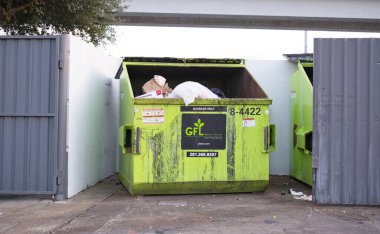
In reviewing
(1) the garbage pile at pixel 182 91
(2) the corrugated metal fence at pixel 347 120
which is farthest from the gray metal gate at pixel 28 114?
(2) the corrugated metal fence at pixel 347 120

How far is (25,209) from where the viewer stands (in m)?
5.42

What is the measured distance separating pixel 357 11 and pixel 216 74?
723 inches

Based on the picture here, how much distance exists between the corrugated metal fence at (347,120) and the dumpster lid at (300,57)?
219cm

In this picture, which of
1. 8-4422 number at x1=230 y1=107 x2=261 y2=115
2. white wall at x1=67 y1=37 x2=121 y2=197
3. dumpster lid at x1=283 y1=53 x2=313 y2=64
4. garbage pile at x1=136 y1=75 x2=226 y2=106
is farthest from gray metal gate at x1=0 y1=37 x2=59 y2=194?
dumpster lid at x1=283 y1=53 x2=313 y2=64

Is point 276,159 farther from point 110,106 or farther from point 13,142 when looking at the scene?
point 13,142

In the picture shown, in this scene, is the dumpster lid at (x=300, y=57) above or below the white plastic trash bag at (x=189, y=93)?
above

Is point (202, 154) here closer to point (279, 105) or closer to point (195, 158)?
point (195, 158)

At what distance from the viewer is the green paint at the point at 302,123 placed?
685 centimetres

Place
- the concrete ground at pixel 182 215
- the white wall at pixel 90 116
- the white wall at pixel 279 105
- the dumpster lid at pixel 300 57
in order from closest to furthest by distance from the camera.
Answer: the concrete ground at pixel 182 215
the white wall at pixel 90 116
the dumpster lid at pixel 300 57
the white wall at pixel 279 105

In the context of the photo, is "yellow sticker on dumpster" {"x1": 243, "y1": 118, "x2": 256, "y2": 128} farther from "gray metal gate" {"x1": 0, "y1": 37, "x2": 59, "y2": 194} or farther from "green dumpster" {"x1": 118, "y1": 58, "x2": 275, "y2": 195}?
"gray metal gate" {"x1": 0, "y1": 37, "x2": 59, "y2": 194}

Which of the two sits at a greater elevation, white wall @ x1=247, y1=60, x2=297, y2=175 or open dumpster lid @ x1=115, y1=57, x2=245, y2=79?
open dumpster lid @ x1=115, y1=57, x2=245, y2=79

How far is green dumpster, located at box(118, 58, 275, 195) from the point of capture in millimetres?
6035

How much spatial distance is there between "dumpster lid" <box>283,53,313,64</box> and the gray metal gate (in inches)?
161

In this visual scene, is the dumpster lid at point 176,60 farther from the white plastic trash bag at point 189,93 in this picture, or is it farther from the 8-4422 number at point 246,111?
the 8-4422 number at point 246,111
